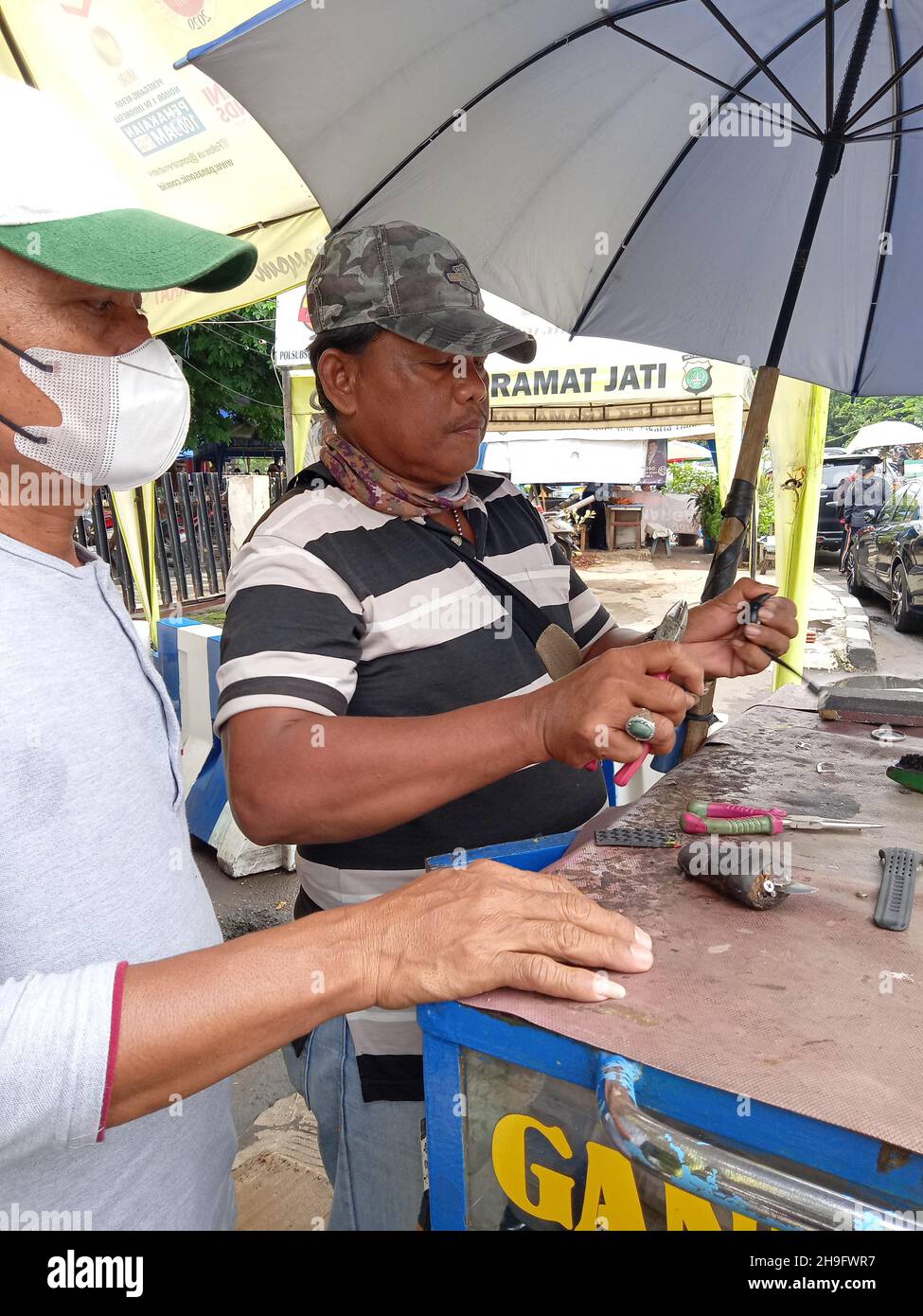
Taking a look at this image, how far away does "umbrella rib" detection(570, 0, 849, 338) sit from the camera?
1913mm

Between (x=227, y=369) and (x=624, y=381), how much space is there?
10.2 metres

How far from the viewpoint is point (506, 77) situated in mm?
1944

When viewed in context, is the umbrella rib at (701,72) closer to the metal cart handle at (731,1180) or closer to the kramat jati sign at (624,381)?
the metal cart handle at (731,1180)

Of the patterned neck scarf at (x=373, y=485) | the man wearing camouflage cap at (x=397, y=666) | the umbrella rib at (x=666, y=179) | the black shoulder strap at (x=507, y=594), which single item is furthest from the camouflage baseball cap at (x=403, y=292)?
the umbrella rib at (x=666, y=179)

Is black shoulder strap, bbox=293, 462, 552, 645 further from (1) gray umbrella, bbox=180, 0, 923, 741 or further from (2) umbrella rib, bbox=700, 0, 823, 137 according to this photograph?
(2) umbrella rib, bbox=700, 0, 823, 137

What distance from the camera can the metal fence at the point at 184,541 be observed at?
33.5 feet

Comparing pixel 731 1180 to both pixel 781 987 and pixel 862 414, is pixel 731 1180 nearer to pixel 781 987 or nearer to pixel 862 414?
pixel 781 987

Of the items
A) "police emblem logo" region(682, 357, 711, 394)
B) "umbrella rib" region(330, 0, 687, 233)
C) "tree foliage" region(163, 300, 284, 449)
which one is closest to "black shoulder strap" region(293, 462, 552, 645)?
"umbrella rib" region(330, 0, 687, 233)

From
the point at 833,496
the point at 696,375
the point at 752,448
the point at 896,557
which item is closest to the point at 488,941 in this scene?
the point at 752,448

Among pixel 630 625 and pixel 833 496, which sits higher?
pixel 833 496

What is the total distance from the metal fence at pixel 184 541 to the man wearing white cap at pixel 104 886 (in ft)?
31.1

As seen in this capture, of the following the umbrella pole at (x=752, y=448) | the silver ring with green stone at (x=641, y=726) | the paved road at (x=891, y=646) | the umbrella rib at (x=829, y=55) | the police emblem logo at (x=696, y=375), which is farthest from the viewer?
the paved road at (x=891, y=646)

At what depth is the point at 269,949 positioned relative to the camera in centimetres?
87
